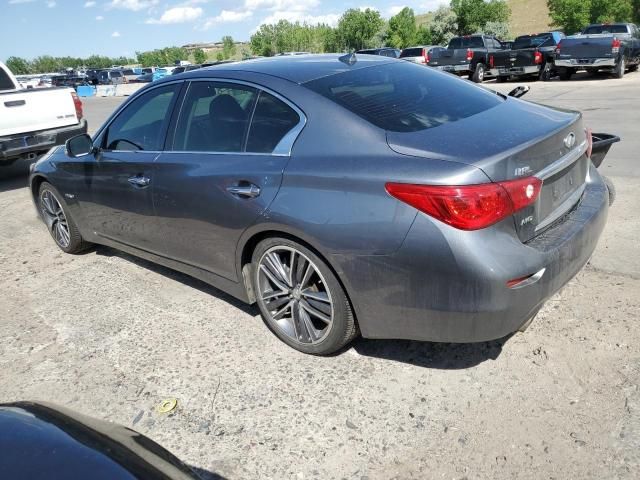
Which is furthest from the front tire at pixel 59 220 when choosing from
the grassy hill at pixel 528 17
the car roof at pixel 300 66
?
the grassy hill at pixel 528 17

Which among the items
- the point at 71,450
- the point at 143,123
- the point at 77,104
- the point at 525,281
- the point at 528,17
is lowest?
the point at 528,17

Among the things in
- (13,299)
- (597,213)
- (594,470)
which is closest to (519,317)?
(594,470)

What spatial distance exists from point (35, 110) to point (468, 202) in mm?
7902

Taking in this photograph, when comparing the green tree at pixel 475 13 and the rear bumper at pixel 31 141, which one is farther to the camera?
the green tree at pixel 475 13

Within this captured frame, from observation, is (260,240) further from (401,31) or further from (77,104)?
(401,31)

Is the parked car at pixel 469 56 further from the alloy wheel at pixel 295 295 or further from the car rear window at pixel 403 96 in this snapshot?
the alloy wheel at pixel 295 295

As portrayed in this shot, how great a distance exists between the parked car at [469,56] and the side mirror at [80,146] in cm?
1898

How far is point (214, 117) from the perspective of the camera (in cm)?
369

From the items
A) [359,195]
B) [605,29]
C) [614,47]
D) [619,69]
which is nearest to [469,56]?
[605,29]

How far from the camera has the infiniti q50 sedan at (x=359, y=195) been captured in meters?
2.57

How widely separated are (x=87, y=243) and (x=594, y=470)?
455cm

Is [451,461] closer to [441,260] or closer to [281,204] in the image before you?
[441,260]

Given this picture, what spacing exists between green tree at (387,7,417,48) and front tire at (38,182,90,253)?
5433 cm

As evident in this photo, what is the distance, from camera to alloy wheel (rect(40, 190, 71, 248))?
5312 millimetres
